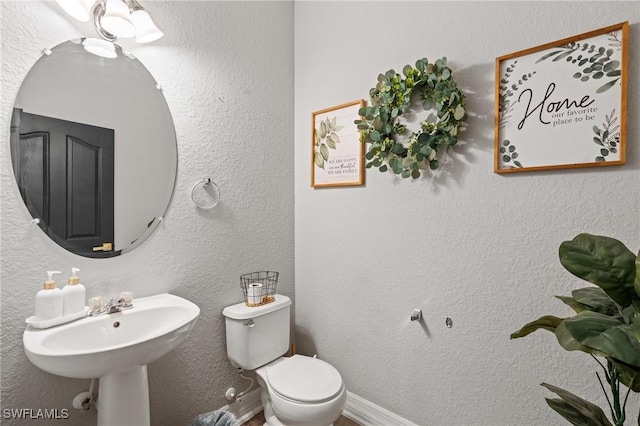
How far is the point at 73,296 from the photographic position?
1.20 m

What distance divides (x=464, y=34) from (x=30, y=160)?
1866 mm

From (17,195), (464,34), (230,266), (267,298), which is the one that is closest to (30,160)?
(17,195)

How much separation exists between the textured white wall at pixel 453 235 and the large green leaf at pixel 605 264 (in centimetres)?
44

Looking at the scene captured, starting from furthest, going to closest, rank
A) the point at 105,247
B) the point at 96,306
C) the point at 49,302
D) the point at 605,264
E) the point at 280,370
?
1. the point at 280,370
2. the point at 105,247
3. the point at 96,306
4. the point at 49,302
5. the point at 605,264

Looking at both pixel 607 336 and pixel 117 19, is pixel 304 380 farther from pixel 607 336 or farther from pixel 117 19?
pixel 117 19

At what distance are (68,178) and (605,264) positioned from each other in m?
1.82

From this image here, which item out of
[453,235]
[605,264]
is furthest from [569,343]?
[453,235]

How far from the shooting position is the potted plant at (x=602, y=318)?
2.14 ft

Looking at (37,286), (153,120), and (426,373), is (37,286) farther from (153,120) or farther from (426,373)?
(426,373)

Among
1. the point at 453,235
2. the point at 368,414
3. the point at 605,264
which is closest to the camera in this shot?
the point at 605,264

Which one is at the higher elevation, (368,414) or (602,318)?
(602,318)

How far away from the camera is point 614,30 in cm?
108

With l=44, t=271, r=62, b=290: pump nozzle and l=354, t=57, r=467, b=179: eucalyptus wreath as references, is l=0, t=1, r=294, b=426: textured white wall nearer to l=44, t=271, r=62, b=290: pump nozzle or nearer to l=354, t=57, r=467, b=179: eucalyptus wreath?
l=44, t=271, r=62, b=290: pump nozzle

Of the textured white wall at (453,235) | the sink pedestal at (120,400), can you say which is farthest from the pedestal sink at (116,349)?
the textured white wall at (453,235)
